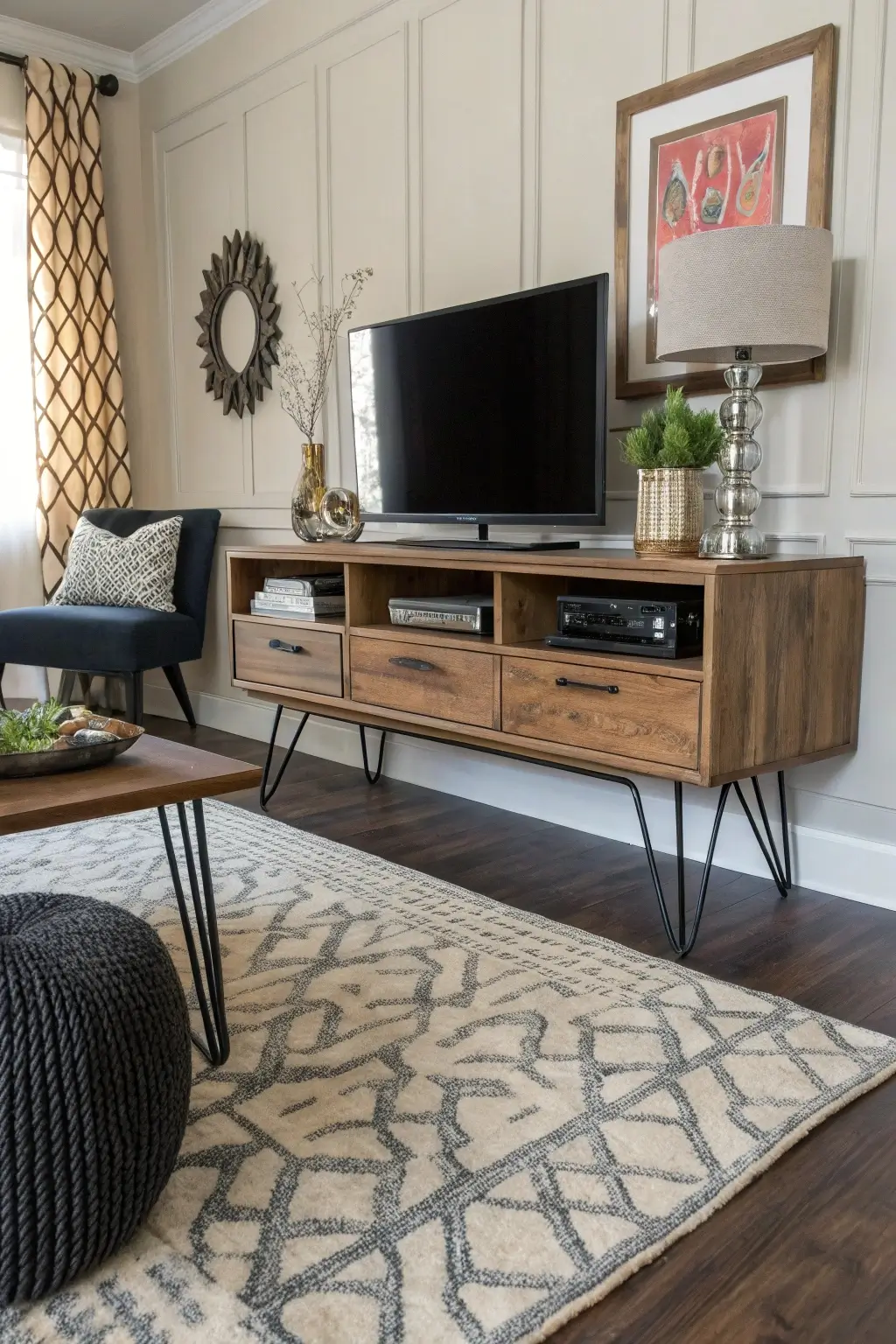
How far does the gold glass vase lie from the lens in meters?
3.33

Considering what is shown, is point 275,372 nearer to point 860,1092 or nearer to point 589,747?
point 589,747

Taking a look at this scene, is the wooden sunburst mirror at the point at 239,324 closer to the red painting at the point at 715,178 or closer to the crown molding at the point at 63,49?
the crown molding at the point at 63,49

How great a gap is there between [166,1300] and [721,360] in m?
1.94

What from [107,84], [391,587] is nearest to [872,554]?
[391,587]

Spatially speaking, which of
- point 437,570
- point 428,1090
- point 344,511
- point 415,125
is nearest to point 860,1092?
point 428,1090

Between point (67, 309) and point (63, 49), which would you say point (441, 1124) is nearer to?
point (67, 309)

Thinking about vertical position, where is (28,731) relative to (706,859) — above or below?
above

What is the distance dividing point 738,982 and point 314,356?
257 cm

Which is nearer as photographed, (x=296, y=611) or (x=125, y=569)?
(x=296, y=611)

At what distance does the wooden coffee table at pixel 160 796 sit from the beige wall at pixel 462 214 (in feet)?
4.55

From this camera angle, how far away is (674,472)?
2.27m

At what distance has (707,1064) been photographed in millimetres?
1614

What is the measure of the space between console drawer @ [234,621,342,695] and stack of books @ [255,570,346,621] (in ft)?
0.16

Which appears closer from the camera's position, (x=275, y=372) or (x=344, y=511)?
(x=344, y=511)
